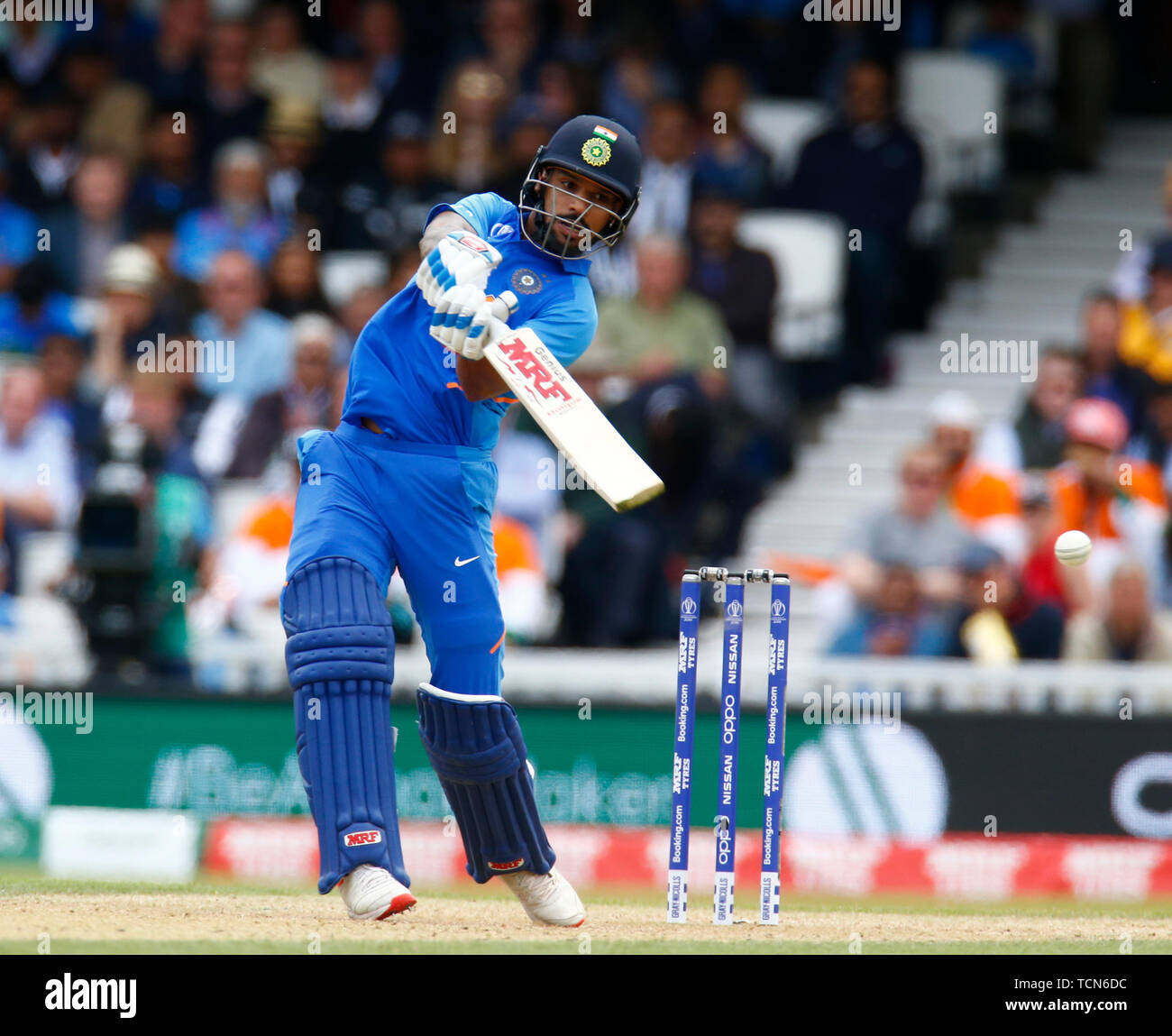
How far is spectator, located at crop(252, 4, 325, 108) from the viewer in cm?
1325

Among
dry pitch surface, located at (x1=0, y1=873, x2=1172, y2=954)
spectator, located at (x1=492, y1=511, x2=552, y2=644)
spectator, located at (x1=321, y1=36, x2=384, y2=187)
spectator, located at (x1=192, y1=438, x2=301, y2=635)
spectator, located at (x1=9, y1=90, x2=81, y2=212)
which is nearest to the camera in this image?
dry pitch surface, located at (x1=0, y1=873, x2=1172, y2=954)

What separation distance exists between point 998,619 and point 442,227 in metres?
4.70

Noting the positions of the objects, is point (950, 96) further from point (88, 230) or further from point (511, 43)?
point (88, 230)

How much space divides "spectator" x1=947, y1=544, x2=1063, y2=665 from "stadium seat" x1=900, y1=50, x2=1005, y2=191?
4333 millimetres

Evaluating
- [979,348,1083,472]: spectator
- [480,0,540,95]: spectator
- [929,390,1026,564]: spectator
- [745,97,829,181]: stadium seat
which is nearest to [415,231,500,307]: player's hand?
[929,390,1026,564]: spectator

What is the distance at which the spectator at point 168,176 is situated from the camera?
41.0 ft

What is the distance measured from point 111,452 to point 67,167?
11.6 ft

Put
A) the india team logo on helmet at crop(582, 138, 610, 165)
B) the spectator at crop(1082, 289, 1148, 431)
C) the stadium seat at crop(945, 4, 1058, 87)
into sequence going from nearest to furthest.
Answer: the india team logo on helmet at crop(582, 138, 610, 165), the spectator at crop(1082, 289, 1148, 431), the stadium seat at crop(945, 4, 1058, 87)

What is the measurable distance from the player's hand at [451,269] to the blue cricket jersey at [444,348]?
285 mm

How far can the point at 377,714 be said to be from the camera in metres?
5.58

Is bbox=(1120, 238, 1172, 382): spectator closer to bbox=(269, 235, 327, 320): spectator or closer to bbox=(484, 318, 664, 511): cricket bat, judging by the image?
bbox=(269, 235, 327, 320): spectator

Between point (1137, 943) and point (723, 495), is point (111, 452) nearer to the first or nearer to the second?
point (723, 495)

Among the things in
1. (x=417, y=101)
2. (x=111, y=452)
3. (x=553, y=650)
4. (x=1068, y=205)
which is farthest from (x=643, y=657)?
(x=1068, y=205)

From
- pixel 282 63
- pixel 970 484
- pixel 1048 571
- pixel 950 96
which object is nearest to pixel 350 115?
pixel 282 63
